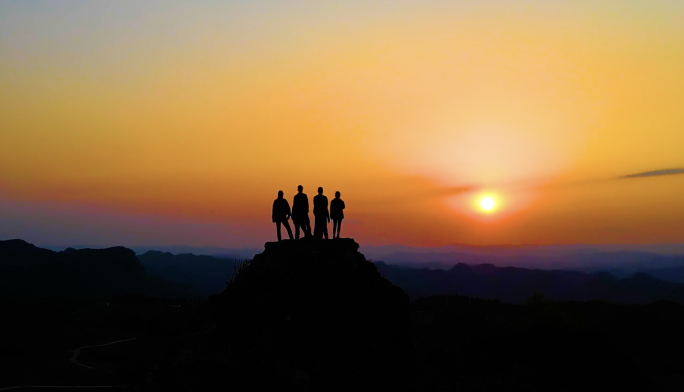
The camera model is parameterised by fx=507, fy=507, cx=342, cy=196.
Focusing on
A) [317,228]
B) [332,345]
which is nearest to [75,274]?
[317,228]

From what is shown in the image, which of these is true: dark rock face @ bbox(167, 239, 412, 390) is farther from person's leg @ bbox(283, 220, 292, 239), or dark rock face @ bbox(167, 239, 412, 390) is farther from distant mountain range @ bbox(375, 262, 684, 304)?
distant mountain range @ bbox(375, 262, 684, 304)

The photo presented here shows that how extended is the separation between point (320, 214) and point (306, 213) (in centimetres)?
58

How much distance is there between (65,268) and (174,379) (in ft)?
328

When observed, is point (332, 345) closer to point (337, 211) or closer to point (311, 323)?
point (311, 323)

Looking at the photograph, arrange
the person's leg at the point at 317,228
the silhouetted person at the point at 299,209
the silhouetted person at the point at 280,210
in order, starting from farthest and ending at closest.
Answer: the person's leg at the point at 317,228
the silhouetted person at the point at 299,209
the silhouetted person at the point at 280,210

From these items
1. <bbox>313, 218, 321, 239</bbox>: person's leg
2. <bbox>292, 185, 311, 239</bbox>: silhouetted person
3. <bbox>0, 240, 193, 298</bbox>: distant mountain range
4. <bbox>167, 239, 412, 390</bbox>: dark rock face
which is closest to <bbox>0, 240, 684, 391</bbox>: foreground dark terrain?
<bbox>167, 239, 412, 390</bbox>: dark rock face

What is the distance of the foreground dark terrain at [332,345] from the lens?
1465 centimetres

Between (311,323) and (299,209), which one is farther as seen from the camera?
(299,209)

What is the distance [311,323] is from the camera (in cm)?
1570

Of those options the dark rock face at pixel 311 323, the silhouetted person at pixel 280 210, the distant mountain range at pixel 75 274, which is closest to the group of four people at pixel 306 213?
the silhouetted person at pixel 280 210

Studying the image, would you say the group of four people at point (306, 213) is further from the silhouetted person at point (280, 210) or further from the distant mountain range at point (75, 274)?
the distant mountain range at point (75, 274)

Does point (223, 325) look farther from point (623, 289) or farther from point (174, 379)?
point (623, 289)

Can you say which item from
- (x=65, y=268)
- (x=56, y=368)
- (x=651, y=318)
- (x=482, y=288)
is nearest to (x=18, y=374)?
(x=56, y=368)

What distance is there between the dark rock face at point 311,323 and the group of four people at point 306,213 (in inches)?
59.6
